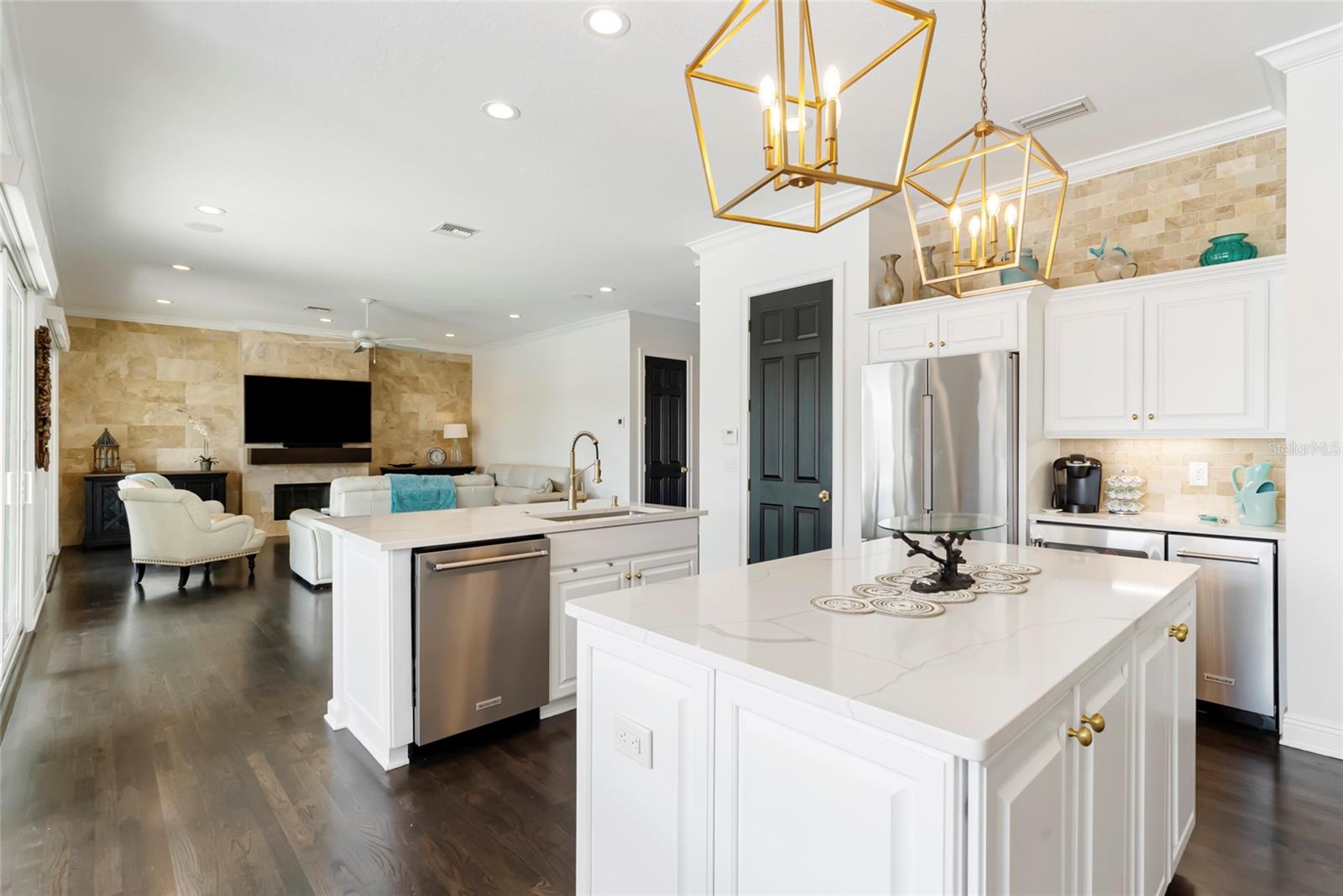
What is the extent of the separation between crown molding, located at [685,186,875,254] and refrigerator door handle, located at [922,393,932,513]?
1.12 meters

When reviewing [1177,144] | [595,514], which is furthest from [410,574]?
[1177,144]

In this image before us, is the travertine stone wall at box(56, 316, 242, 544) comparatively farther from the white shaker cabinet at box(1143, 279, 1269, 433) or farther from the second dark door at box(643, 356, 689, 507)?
the white shaker cabinet at box(1143, 279, 1269, 433)

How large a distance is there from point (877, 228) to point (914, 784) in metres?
3.78

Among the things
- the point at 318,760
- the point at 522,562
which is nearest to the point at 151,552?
the point at 318,760

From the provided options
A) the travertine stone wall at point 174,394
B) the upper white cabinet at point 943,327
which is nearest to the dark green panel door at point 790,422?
the upper white cabinet at point 943,327

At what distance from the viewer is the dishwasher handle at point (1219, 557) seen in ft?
9.16

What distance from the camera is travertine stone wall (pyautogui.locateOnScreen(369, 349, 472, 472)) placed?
32.1 feet

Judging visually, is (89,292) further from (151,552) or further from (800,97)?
(800,97)

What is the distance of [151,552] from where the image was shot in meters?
5.59

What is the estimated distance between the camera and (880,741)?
964mm

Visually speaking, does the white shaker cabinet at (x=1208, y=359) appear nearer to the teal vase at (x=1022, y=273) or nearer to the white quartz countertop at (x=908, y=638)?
the teal vase at (x=1022, y=273)

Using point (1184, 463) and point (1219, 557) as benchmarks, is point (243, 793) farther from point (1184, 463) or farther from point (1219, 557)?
point (1184, 463)

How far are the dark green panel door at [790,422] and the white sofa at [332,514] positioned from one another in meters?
3.18

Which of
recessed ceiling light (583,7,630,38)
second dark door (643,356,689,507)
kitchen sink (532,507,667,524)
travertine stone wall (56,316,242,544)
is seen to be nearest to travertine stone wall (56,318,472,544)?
travertine stone wall (56,316,242,544)
